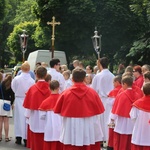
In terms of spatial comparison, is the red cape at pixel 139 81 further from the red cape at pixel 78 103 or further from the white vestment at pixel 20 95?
the red cape at pixel 78 103

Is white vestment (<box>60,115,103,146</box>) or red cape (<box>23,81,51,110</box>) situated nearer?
white vestment (<box>60,115,103,146</box>)

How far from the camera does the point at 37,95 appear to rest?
964 centimetres

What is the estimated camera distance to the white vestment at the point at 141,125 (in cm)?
793

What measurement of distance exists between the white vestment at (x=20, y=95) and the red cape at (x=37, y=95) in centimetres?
160

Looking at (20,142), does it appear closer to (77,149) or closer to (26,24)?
(77,149)

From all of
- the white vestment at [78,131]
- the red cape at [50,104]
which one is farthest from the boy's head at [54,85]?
the white vestment at [78,131]

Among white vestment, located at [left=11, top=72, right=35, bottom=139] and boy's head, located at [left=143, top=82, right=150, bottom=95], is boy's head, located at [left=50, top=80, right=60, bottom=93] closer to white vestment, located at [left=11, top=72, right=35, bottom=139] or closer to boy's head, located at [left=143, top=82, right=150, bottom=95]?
boy's head, located at [left=143, top=82, right=150, bottom=95]

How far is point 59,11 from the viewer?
36.3 metres

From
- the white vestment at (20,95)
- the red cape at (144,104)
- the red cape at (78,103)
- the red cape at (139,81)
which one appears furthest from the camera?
the white vestment at (20,95)

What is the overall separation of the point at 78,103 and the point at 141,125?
3.88 feet

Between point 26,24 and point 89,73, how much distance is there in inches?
1994

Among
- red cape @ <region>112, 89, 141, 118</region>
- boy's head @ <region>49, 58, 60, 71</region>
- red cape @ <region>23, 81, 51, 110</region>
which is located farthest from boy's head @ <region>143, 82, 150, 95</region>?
boy's head @ <region>49, 58, 60, 71</region>

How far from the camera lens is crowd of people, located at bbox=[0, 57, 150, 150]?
770cm

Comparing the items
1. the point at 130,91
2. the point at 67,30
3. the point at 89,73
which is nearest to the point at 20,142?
the point at 89,73
